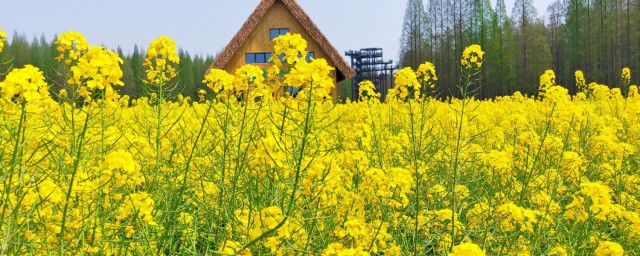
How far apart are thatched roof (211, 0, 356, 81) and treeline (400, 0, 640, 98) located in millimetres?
14455

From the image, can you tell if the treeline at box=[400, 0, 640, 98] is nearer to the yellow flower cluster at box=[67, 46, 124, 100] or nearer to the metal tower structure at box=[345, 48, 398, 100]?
the metal tower structure at box=[345, 48, 398, 100]

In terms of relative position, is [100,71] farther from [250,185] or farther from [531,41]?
[531,41]

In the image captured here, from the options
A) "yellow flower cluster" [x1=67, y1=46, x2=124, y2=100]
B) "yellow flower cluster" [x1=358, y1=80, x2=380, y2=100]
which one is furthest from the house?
"yellow flower cluster" [x1=67, y1=46, x2=124, y2=100]

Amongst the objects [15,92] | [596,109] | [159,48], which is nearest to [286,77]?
[15,92]

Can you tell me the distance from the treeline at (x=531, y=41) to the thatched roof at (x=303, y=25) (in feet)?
47.4

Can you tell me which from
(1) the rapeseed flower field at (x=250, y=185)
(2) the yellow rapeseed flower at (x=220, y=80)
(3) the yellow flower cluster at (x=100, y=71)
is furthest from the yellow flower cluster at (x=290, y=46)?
(2) the yellow rapeseed flower at (x=220, y=80)

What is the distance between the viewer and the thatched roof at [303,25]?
17.0 meters

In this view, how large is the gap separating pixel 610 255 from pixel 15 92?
2.47 metres

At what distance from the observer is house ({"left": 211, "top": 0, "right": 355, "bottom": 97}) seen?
1714 centimetres

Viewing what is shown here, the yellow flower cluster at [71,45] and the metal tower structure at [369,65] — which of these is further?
the metal tower structure at [369,65]

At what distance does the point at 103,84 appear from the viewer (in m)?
1.65

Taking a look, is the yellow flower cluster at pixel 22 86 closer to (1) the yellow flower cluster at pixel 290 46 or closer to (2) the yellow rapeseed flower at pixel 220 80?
(1) the yellow flower cluster at pixel 290 46

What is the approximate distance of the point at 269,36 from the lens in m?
17.9

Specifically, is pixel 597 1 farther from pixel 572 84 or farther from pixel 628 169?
pixel 628 169
